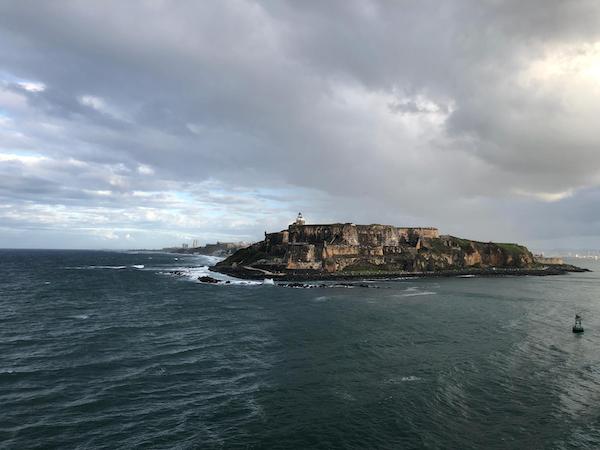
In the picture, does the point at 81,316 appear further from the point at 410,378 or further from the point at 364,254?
the point at 364,254

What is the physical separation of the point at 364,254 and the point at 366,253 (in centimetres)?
101

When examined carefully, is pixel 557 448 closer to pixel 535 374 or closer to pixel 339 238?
pixel 535 374

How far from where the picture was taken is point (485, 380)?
3175cm

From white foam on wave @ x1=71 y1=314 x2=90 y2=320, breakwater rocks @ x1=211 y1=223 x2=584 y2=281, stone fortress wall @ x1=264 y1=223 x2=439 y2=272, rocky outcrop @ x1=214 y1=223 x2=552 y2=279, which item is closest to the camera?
white foam on wave @ x1=71 y1=314 x2=90 y2=320

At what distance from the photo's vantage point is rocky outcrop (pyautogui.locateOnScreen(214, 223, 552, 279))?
13262cm

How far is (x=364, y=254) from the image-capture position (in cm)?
14400

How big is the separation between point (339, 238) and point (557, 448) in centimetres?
12787

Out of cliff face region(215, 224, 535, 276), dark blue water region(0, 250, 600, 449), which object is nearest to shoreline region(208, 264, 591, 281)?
cliff face region(215, 224, 535, 276)

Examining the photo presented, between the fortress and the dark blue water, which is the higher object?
the fortress

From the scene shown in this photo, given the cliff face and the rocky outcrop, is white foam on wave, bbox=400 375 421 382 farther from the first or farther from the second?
the cliff face

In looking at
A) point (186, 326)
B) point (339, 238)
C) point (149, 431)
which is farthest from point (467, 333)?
point (339, 238)

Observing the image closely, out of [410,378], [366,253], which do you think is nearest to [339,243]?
[366,253]

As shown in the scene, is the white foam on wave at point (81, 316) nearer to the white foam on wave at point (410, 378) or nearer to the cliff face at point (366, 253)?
the white foam on wave at point (410, 378)

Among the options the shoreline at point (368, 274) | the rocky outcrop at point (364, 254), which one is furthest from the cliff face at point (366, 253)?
the shoreline at point (368, 274)
